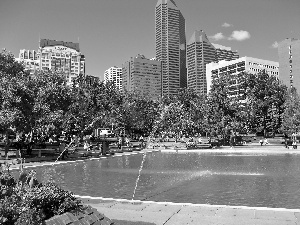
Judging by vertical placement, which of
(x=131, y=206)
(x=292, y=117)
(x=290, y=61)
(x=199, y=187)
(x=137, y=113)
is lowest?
(x=199, y=187)

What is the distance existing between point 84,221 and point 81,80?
195 feet

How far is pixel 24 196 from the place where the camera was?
6867mm

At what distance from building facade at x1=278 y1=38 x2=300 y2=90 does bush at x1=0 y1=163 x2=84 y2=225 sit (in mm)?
190816

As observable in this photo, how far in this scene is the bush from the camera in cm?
621

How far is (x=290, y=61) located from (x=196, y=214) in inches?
7584

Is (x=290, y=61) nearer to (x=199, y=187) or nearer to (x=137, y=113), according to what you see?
(x=137, y=113)

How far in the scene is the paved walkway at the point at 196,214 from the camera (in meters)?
9.42

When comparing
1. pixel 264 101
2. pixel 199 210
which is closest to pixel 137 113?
pixel 264 101

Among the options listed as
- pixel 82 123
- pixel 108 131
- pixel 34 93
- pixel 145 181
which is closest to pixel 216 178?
pixel 145 181

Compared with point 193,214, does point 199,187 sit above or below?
below

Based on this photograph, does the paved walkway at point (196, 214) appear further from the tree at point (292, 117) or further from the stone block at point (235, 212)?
the tree at point (292, 117)

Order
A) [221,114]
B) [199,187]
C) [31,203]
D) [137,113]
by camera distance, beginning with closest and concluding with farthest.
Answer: [31,203]
[199,187]
[221,114]
[137,113]

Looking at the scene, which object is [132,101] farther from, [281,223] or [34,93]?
[281,223]

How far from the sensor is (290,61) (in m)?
184
